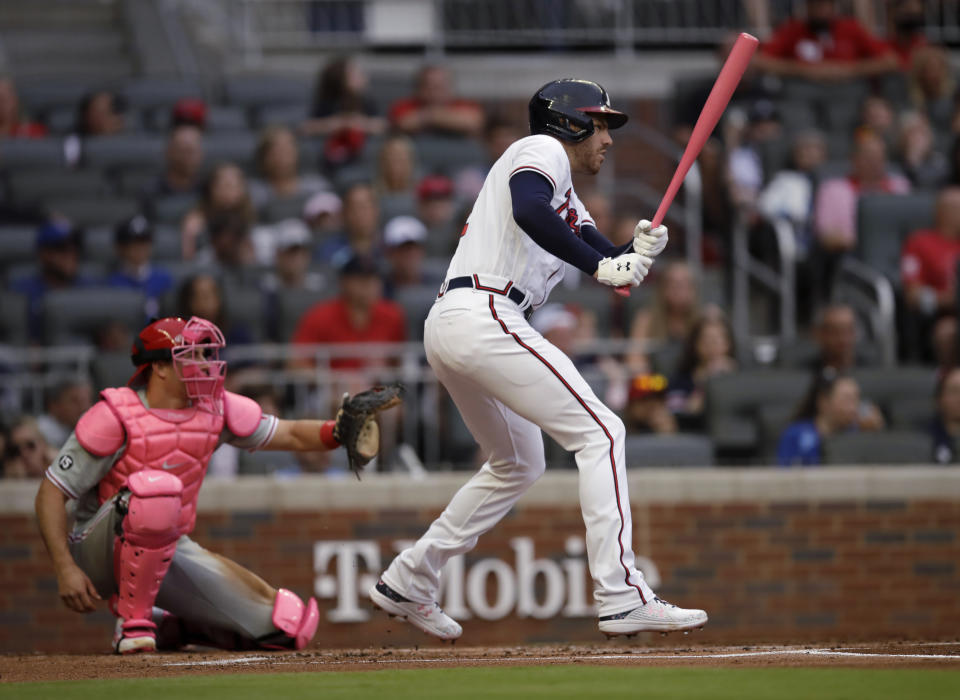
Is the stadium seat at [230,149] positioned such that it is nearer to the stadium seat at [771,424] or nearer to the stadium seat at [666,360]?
the stadium seat at [666,360]

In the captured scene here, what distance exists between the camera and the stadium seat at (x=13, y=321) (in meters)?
9.95

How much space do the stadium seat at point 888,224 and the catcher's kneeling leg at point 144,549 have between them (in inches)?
238

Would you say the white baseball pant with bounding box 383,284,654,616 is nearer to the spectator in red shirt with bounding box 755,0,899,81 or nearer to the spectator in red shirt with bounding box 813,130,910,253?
the spectator in red shirt with bounding box 813,130,910,253

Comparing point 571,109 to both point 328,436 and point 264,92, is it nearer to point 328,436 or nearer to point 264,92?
point 328,436

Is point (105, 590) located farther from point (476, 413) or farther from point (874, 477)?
point (874, 477)

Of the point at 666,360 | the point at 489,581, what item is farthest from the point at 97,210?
the point at 489,581

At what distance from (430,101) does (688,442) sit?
4630 mm

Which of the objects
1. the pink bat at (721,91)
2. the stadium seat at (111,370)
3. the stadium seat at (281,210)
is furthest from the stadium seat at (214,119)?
the pink bat at (721,91)

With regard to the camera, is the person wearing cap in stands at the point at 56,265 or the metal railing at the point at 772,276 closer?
the person wearing cap in stands at the point at 56,265

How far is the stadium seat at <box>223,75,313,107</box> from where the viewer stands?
1328 centimetres

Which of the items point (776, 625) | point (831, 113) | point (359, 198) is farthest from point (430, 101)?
point (776, 625)

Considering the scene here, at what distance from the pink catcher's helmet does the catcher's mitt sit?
0.51 meters

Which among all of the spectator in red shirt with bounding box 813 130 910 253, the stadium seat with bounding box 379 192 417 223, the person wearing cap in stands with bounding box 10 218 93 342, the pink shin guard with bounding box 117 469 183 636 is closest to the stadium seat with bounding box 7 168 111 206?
the person wearing cap in stands with bounding box 10 218 93 342

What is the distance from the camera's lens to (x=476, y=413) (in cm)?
589
